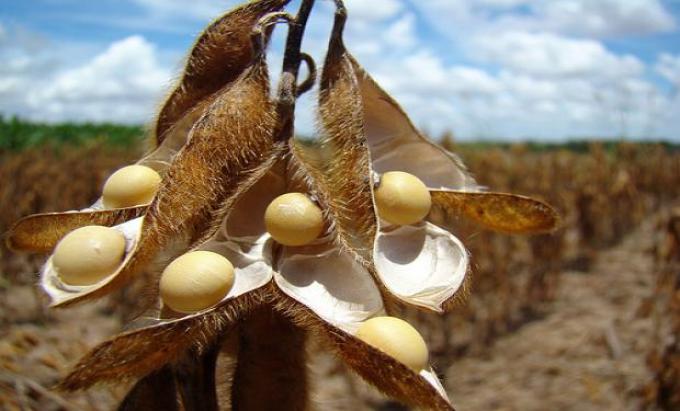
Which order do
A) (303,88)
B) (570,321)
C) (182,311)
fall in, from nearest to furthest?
Answer: (182,311) < (303,88) < (570,321)

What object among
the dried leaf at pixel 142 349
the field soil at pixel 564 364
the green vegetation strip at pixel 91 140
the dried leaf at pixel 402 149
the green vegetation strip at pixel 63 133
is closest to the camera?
the dried leaf at pixel 142 349

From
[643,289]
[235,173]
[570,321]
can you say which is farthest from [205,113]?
[643,289]

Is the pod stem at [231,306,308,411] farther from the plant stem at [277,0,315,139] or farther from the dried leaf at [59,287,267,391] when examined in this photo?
the plant stem at [277,0,315,139]

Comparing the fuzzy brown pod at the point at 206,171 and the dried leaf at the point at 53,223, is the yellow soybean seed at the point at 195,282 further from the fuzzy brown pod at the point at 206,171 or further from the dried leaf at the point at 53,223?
the dried leaf at the point at 53,223

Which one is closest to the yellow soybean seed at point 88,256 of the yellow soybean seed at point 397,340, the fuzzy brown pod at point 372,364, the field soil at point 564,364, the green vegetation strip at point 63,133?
the fuzzy brown pod at point 372,364

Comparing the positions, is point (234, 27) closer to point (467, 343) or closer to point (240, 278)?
point (240, 278)

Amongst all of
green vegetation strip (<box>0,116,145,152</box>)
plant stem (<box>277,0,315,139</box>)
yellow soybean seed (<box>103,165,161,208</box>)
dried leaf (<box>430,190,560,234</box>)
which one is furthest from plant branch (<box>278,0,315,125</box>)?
green vegetation strip (<box>0,116,145,152</box>)

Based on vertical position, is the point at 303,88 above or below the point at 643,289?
above
